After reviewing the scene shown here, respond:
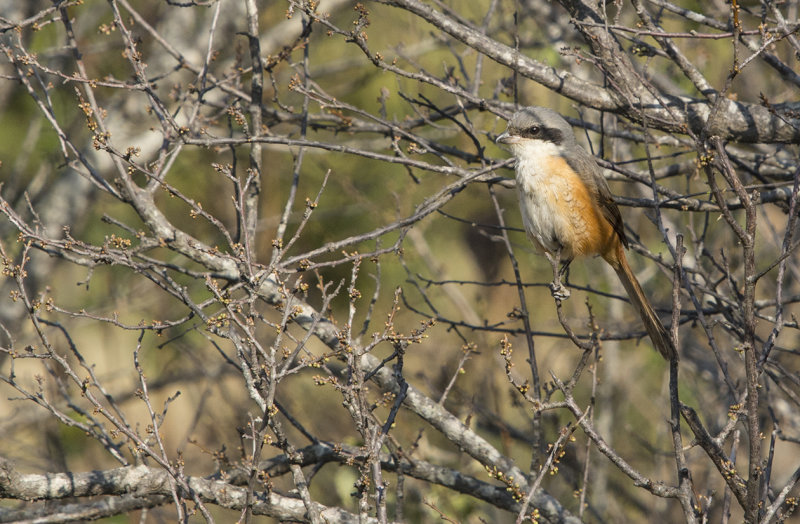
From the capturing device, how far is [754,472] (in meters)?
2.56

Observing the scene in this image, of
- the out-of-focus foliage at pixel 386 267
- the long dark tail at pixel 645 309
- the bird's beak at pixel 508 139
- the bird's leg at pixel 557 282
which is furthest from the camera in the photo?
the bird's beak at pixel 508 139

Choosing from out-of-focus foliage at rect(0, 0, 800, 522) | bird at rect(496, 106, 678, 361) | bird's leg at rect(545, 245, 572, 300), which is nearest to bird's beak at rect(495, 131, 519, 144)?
bird at rect(496, 106, 678, 361)

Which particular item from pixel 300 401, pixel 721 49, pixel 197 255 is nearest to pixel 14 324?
pixel 300 401

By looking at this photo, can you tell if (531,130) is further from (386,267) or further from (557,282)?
(386,267)

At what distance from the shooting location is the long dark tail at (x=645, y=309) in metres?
4.11

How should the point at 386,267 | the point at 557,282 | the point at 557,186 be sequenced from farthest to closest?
1. the point at 386,267
2. the point at 557,186
3. the point at 557,282

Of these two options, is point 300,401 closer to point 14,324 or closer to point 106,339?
point 106,339

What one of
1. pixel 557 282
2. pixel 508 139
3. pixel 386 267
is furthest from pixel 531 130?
pixel 386 267

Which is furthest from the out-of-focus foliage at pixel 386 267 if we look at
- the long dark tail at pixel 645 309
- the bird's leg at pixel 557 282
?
the bird's leg at pixel 557 282

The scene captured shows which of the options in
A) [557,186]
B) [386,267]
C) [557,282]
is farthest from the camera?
[386,267]

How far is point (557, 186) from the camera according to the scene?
4312mm

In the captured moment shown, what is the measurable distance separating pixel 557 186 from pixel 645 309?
0.84 metres

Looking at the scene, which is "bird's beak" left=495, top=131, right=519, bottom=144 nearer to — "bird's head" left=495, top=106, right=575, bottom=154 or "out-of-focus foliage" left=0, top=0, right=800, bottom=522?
"bird's head" left=495, top=106, right=575, bottom=154

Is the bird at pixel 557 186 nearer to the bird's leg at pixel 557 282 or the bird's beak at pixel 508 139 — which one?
the bird's beak at pixel 508 139
